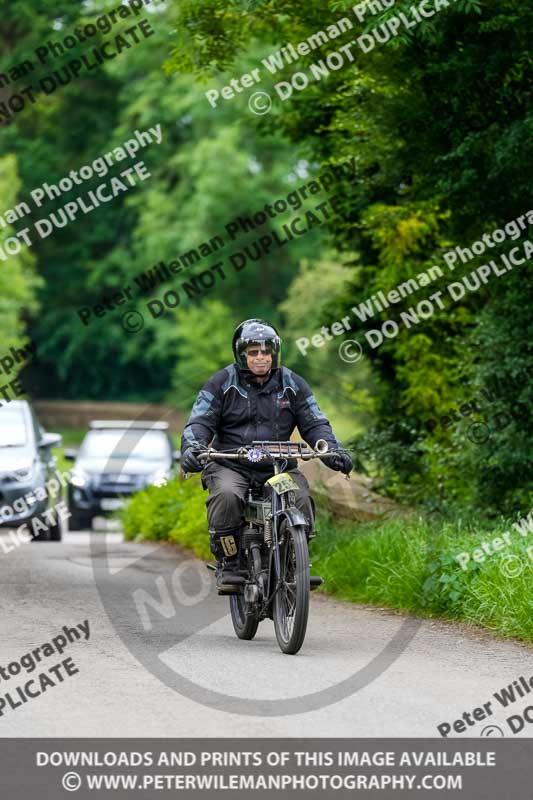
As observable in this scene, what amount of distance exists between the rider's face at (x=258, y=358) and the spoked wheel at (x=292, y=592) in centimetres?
108

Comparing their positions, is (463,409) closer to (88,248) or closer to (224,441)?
(224,441)

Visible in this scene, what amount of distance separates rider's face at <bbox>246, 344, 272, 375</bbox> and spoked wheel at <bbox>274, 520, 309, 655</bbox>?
3.53ft

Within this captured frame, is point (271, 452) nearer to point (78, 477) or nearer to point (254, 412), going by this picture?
point (254, 412)

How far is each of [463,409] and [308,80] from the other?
4982mm

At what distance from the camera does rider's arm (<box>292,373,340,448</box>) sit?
1020cm

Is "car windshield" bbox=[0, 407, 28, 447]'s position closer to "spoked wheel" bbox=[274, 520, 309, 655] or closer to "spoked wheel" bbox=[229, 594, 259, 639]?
"spoked wheel" bbox=[229, 594, 259, 639]

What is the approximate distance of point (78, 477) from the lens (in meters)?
26.7

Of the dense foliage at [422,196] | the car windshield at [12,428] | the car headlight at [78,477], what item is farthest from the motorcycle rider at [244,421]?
the car headlight at [78,477]

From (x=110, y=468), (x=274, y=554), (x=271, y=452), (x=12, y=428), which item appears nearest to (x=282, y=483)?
(x=271, y=452)

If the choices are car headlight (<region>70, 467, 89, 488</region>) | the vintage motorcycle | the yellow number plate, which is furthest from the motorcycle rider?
car headlight (<region>70, 467, 89, 488</region>)

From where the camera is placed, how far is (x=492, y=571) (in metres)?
10.9

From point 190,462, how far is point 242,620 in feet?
3.99

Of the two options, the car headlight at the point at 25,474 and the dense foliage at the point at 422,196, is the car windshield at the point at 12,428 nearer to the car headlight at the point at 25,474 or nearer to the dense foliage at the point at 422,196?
the car headlight at the point at 25,474
